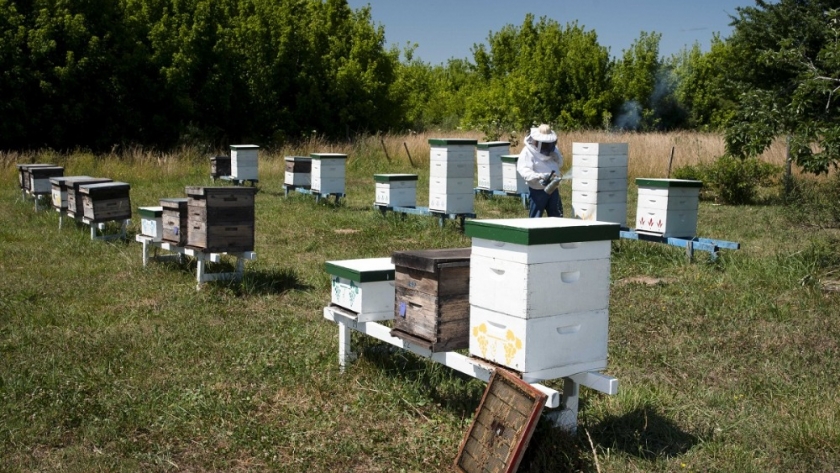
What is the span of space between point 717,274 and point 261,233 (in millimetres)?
5893

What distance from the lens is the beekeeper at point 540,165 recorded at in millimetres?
8680

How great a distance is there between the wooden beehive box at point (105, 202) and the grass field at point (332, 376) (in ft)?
1.72

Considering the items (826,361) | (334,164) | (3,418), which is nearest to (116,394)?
(3,418)

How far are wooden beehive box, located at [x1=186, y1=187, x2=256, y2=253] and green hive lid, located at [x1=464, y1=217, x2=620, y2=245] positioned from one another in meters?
3.81

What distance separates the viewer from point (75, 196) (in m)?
10.3

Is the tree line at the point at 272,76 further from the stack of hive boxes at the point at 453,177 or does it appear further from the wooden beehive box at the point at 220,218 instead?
the wooden beehive box at the point at 220,218

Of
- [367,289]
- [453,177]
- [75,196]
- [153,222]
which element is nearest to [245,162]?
[75,196]

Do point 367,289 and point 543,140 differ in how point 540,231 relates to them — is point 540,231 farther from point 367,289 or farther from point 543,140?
point 543,140

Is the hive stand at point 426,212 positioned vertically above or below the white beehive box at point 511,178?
below

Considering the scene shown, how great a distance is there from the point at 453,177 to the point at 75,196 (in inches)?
191

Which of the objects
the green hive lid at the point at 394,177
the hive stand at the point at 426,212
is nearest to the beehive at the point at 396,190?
the green hive lid at the point at 394,177

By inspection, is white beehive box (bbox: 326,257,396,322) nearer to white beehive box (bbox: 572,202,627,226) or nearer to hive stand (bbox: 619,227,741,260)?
hive stand (bbox: 619,227,741,260)

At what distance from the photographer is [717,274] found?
7.95m

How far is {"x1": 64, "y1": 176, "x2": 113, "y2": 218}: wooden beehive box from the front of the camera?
33.6 feet
